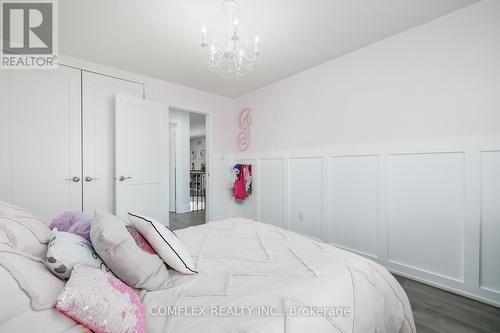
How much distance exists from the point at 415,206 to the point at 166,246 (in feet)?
7.58

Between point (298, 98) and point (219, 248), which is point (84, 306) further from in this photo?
point (298, 98)

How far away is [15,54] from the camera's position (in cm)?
247

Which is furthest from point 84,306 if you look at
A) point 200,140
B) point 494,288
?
point 200,140

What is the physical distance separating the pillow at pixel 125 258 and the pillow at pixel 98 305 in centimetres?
14

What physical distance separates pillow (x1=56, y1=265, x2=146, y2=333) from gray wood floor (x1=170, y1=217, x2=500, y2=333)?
1.81 m

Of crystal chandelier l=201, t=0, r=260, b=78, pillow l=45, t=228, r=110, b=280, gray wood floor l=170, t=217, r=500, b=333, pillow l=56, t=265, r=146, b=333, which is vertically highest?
crystal chandelier l=201, t=0, r=260, b=78

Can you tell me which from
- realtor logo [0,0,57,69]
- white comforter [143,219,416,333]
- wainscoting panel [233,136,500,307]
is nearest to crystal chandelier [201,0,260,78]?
realtor logo [0,0,57,69]

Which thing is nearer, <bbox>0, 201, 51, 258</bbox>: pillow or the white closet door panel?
<bbox>0, 201, 51, 258</bbox>: pillow

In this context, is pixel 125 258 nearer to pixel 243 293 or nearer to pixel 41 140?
pixel 243 293

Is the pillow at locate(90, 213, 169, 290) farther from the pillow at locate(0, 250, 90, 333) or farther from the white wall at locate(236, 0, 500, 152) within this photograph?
the white wall at locate(236, 0, 500, 152)

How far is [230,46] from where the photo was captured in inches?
91.2

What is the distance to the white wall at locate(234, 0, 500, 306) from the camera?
5.90 ft

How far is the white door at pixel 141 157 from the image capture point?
299 cm

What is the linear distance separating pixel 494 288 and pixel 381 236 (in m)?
0.84
